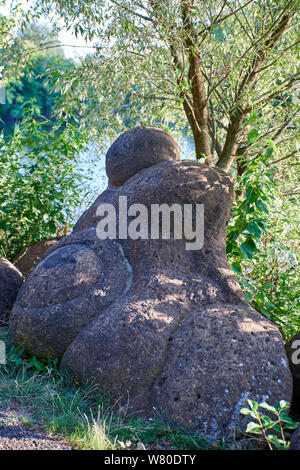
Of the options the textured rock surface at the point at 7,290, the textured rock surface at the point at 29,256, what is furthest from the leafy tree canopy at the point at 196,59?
the textured rock surface at the point at 7,290

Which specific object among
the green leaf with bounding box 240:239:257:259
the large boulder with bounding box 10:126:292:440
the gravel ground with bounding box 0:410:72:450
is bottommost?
the gravel ground with bounding box 0:410:72:450

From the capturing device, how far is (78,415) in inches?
108

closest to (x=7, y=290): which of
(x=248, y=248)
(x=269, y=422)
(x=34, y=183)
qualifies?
(x=34, y=183)

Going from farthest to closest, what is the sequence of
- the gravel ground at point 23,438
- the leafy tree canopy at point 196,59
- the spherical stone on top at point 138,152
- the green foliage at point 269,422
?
the leafy tree canopy at point 196,59 < the spherical stone on top at point 138,152 < the gravel ground at point 23,438 < the green foliage at point 269,422

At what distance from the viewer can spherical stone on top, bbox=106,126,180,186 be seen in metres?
3.99

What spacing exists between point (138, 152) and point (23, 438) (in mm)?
2509

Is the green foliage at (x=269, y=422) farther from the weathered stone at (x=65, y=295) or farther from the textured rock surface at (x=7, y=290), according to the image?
the textured rock surface at (x=7, y=290)

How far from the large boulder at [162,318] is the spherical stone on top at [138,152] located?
0.32ft

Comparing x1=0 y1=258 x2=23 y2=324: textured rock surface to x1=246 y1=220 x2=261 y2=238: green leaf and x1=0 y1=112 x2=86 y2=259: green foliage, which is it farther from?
x1=246 y1=220 x2=261 y2=238: green leaf

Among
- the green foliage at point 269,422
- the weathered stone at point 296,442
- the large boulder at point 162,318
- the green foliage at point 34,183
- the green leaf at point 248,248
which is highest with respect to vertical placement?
the green foliage at point 34,183

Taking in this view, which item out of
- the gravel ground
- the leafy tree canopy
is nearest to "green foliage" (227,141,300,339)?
the leafy tree canopy

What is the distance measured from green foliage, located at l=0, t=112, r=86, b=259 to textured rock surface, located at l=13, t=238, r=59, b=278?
290 millimetres

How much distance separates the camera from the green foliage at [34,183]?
212 inches
